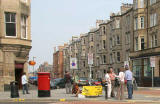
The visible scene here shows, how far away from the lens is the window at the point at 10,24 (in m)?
26.9

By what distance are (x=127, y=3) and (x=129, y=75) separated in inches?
1771

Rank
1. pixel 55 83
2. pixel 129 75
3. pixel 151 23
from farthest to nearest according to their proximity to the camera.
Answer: pixel 151 23 → pixel 55 83 → pixel 129 75

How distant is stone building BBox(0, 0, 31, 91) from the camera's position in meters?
26.4

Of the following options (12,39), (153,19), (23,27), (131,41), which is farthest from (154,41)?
(12,39)

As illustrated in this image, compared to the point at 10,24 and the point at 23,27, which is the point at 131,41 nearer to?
the point at 23,27

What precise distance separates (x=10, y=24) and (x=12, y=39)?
152 centimetres

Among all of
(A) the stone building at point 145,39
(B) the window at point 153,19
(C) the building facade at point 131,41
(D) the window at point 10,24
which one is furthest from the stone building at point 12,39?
(B) the window at point 153,19

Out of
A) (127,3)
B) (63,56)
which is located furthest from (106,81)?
(63,56)

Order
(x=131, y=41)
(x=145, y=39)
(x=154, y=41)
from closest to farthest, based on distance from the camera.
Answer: (x=154, y=41) → (x=145, y=39) → (x=131, y=41)

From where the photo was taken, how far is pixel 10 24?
88.8 feet

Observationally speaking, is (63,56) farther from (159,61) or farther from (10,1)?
(10,1)

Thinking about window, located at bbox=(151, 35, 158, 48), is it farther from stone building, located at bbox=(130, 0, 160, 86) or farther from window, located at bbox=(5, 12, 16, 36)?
window, located at bbox=(5, 12, 16, 36)

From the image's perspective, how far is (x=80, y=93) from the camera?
19.6 meters

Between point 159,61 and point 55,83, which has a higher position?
point 159,61
